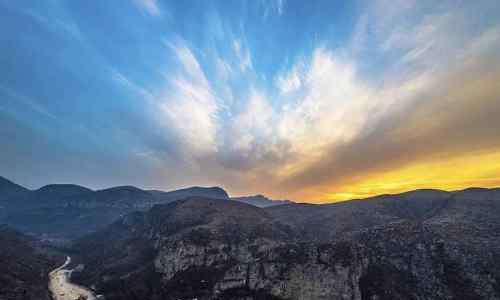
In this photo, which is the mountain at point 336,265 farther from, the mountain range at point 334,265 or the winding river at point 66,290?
the winding river at point 66,290

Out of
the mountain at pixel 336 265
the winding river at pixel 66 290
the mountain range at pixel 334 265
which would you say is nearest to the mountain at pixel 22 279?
the mountain range at pixel 334 265

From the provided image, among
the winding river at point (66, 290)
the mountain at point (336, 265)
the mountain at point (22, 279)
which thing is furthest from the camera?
the winding river at point (66, 290)

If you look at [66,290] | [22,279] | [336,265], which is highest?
[336,265]

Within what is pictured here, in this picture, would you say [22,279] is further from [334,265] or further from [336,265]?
[336,265]

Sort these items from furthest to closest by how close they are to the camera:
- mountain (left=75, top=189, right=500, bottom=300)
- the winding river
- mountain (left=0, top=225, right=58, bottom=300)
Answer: the winding river → mountain (left=0, top=225, right=58, bottom=300) → mountain (left=75, top=189, right=500, bottom=300)

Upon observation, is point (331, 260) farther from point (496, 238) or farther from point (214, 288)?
point (496, 238)

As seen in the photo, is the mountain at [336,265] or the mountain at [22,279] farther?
the mountain at [22,279]

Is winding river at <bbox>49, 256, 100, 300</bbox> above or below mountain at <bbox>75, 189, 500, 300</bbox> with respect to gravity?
below

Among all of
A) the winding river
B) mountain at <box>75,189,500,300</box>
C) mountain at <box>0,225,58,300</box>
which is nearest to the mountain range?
→ mountain at <box>75,189,500,300</box>

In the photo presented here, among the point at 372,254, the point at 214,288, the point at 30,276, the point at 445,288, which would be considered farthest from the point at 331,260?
the point at 30,276

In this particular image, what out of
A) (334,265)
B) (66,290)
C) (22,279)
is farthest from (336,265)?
(22,279)

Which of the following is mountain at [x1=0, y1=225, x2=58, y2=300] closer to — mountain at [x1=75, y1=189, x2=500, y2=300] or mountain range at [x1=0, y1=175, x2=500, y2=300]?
mountain range at [x1=0, y1=175, x2=500, y2=300]

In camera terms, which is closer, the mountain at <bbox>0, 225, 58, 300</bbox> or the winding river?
the mountain at <bbox>0, 225, 58, 300</bbox>

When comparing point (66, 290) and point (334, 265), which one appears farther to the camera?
point (66, 290)
